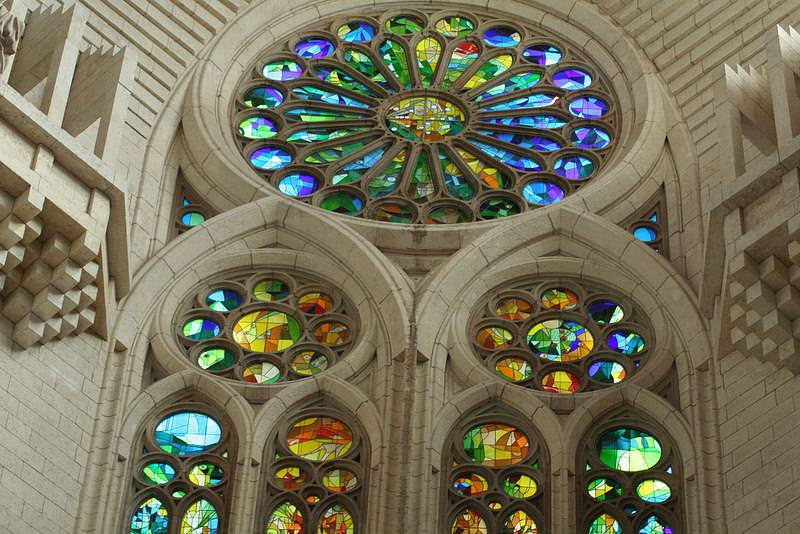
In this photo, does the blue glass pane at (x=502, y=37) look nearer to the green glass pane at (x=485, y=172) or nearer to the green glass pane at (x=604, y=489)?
the green glass pane at (x=485, y=172)

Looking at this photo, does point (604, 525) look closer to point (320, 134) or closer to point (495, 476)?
point (495, 476)

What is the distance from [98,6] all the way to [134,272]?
330cm

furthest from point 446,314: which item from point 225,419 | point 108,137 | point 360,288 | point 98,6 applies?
point 98,6

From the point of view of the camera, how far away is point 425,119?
67.6 feet

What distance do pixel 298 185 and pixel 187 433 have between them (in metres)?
3.57

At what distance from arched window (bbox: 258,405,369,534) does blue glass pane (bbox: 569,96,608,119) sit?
5.13m

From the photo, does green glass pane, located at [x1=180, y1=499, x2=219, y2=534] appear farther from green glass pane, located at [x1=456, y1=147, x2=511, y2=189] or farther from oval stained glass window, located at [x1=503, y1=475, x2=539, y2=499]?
green glass pane, located at [x1=456, y1=147, x2=511, y2=189]

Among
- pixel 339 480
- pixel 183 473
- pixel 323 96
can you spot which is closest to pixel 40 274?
pixel 183 473

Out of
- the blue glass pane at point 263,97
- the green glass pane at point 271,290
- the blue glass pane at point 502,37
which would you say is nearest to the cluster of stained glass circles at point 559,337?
the green glass pane at point 271,290

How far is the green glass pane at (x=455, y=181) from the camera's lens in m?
19.7

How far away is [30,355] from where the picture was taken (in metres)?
16.2

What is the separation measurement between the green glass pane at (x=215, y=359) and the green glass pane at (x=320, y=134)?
3210 mm

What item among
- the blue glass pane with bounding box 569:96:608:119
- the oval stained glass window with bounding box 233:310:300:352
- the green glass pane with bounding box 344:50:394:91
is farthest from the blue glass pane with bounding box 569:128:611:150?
the oval stained glass window with bounding box 233:310:300:352

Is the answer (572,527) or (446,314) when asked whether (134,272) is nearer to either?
(446,314)
